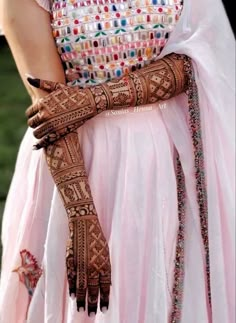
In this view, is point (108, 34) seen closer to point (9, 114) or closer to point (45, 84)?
point (45, 84)

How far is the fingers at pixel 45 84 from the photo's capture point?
1.94 m

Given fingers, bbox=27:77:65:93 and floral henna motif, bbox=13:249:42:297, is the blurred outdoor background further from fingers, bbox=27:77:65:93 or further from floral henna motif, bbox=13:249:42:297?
fingers, bbox=27:77:65:93

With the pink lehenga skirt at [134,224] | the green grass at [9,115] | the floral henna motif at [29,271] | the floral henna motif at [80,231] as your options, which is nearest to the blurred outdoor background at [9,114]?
the green grass at [9,115]

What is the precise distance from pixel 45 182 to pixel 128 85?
0.32m

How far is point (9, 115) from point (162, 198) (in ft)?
11.7

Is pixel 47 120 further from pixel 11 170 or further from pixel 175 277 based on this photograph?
pixel 11 170

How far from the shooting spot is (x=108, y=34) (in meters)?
2.01

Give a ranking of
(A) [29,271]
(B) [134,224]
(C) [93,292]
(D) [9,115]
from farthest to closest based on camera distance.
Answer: (D) [9,115], (A) [29,271], (B) [134,224], (C) [93,292]

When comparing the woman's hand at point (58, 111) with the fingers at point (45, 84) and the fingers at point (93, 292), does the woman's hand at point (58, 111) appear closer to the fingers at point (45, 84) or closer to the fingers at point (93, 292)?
the fingers at point (45, 84)

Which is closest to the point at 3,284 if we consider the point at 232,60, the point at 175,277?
the point at 175,277

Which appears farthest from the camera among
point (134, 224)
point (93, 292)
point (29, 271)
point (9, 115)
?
point (9, 115)

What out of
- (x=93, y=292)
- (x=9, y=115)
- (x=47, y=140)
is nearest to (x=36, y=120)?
(x=47, y=140)

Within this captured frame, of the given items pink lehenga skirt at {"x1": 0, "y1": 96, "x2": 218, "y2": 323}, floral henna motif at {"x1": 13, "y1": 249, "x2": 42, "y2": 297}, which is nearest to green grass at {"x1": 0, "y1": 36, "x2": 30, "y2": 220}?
floral henna motif at {"x1": 13, "y1": 249, "x2": 42, "y2": 297}

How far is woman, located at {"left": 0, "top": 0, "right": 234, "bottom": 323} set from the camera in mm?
2047
